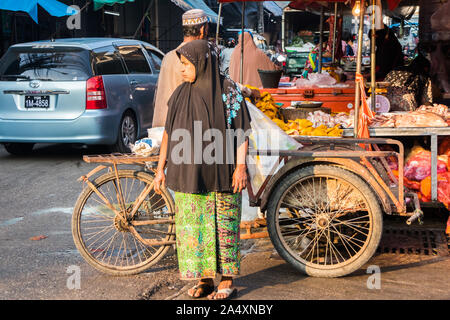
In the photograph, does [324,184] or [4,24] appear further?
[4,24]

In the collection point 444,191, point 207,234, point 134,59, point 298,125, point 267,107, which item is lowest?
point 207,234

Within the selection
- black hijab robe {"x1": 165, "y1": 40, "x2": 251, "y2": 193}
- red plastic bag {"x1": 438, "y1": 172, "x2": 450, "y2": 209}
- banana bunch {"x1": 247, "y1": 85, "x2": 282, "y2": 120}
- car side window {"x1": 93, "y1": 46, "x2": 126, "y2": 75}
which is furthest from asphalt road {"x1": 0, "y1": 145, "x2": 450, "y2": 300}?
car side window {"x1": 93, "y1": 46, "x2": 126, "y2": 75}

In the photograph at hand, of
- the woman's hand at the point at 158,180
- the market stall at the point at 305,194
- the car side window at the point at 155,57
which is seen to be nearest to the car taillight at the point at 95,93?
the car side window at the point at 155,57

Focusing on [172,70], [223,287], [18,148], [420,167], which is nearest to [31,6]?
[18,148]

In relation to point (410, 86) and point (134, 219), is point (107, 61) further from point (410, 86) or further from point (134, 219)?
point (134, 219)

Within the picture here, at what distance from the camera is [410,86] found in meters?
6.52

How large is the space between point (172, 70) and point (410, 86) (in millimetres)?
2869

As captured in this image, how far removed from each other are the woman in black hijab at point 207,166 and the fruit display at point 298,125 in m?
1.15

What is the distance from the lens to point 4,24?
14.9 m

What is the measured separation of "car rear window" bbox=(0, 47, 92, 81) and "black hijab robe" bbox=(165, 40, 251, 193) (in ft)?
17.0

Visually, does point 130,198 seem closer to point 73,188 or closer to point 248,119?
point 248,119

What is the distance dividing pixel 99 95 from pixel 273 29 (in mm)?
31778

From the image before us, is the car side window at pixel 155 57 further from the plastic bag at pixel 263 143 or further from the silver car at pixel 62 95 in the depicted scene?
the plastic bag at pixel 263 143

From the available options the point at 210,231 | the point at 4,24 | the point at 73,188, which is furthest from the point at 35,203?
the point at 4,24
